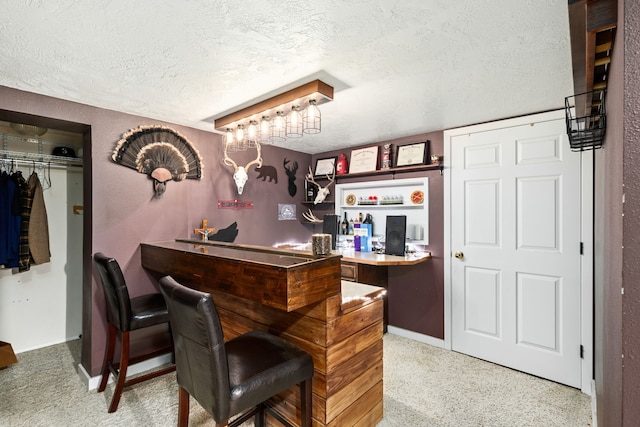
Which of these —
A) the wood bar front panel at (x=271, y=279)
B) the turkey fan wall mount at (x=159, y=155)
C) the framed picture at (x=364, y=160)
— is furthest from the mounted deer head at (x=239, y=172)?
the wood bar front panel at (x=271, y=279)

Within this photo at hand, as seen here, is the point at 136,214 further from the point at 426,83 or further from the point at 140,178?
the point at 426,83

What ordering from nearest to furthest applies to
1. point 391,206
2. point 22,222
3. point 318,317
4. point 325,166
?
1. point 318,317
2. point 22,222
3. point 391,206
4. point 325,166

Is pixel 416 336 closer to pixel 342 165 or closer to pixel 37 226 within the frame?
pixel 342 165

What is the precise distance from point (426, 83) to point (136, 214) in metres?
2.58

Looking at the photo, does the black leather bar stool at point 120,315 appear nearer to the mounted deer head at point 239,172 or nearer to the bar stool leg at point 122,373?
the bar stool leg at point 122,373

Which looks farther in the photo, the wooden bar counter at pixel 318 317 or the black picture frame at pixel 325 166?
the black picture frame at pixel 325 166

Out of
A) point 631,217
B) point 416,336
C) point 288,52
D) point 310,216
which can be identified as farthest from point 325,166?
point 631,217

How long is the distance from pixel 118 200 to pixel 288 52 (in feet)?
6.34

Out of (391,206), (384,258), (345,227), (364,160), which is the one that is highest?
(364,160)

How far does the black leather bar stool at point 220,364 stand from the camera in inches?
47.5

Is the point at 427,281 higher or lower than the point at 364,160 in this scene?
lower

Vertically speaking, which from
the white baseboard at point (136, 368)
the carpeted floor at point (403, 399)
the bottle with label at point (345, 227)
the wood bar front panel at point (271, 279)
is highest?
the bottle with label at point (345, 227)

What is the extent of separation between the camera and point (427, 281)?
3238mm

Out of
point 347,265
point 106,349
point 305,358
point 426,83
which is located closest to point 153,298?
point 106,349
